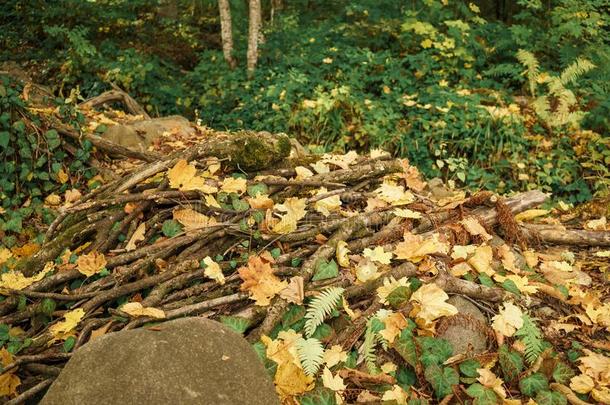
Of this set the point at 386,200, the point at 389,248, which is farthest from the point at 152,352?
the point at 386,200

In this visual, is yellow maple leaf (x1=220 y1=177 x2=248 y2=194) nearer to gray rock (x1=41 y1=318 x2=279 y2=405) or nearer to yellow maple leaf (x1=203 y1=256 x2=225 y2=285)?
yellow maple leaf (x1=203 y1=256 x2=225 y2=285)

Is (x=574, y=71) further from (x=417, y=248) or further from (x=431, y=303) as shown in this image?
(x=431, y=303)

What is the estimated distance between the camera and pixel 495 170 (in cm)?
622

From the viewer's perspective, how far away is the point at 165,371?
1647mm

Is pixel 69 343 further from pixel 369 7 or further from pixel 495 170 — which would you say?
pixel 369 7

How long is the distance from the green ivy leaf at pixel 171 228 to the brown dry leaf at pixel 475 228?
192cm

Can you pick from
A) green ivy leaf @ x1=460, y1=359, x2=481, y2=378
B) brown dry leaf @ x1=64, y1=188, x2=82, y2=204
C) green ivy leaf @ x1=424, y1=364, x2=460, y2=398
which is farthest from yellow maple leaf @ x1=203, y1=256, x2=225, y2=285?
brown dry leaf @ x1=64, y1=188, x2=82, y2=204

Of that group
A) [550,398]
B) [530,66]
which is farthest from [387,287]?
[530,66]

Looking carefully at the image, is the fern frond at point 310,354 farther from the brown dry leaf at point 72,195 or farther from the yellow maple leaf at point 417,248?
the brown dry leaf at point 72,195

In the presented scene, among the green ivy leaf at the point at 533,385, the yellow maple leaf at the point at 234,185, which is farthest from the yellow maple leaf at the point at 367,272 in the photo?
the yellow maple leaf at the point at 234,185

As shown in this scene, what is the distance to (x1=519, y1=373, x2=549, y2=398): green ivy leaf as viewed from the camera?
2.25 metres

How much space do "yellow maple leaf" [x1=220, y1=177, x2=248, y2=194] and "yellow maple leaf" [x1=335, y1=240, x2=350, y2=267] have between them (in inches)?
32.8

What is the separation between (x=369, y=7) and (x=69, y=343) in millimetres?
7759

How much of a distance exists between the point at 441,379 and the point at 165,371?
1.31 m
